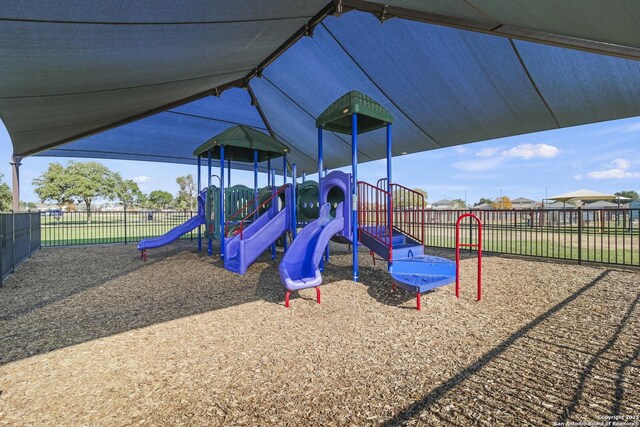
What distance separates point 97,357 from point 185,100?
289 inches

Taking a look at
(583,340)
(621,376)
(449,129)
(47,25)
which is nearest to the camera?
(621,376)

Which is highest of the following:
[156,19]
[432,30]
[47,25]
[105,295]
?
[432,30]

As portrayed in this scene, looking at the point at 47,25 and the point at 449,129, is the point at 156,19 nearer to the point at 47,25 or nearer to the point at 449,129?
the point at 47,25

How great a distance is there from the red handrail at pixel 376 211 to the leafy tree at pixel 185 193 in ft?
255

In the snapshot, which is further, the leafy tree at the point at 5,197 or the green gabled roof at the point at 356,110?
the leafy tree at the point at 5,197

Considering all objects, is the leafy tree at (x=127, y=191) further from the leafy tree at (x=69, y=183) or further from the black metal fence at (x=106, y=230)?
the black metal fence at (x=106, y=230)

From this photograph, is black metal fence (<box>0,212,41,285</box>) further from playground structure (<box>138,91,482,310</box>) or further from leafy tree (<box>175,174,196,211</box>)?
leafy tree (<box>175,174,196,211</box>)

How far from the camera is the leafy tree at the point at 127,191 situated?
197ft

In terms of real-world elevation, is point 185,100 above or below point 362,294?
above

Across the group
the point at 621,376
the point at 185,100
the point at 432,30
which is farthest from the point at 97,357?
the point at 185,100

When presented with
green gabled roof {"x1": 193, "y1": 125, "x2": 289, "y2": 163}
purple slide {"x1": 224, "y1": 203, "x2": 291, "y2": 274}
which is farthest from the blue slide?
purple slide {"x1": 224, "y1": 203, "x2": 291, "y2": 274}

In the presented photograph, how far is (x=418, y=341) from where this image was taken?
332cm

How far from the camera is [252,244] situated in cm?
651

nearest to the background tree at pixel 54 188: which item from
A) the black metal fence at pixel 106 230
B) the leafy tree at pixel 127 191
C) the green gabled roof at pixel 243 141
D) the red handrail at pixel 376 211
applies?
the leafy tree at pixel 127 191
